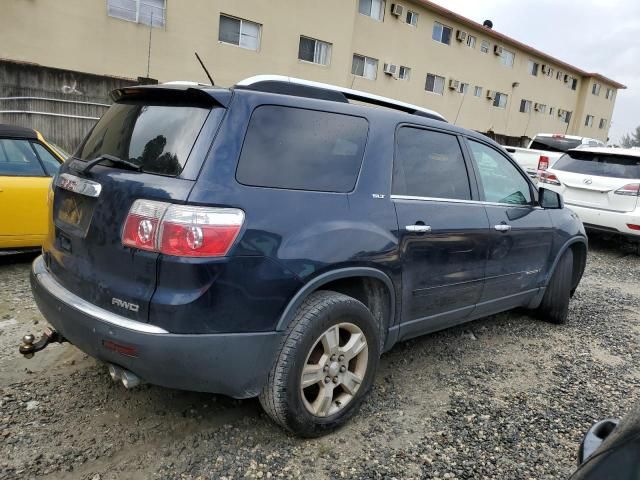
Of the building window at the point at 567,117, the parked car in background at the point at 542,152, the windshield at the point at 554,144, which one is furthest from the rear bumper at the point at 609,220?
the building window at the point at 567,117

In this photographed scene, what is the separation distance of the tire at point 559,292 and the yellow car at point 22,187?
197 inches

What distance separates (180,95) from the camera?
2486 millimetres

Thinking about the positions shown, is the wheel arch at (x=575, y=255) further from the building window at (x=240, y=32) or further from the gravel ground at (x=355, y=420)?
the building window at (x=240, y=32)

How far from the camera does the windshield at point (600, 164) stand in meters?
7.84

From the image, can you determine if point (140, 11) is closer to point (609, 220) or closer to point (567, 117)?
point (609, 220)

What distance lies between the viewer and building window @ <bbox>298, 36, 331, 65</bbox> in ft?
54.7

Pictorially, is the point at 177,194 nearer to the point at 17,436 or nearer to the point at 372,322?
the point at 372,322

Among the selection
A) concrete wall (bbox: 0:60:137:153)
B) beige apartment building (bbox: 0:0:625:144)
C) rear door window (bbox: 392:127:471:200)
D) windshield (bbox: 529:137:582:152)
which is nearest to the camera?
rear door window (bbox: 392:127:471:200)

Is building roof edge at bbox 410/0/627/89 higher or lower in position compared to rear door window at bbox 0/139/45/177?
higher

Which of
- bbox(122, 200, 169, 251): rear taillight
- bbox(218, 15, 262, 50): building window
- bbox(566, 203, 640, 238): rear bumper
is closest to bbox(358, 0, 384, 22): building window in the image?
bbox(218, 15, 262, 50): building window

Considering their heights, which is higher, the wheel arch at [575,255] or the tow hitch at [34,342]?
the wheel arch at [575,255]

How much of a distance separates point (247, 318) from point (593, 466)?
1466 mm

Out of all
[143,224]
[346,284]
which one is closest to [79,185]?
[143,224]

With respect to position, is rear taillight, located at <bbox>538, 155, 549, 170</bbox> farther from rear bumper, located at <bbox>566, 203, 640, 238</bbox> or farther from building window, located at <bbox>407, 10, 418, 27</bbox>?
building window, located at <bbox>407, 10, 418, 27</bbox>
